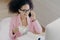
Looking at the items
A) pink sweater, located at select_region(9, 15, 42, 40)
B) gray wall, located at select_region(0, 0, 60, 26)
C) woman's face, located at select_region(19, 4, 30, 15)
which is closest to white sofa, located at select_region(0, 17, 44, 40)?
pink sweater, located at select_region(9, 15, 42, 40)

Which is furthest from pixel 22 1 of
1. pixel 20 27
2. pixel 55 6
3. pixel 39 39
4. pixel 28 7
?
pixel 55 6

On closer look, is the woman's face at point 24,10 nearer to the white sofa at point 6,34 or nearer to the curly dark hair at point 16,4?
the curly dark hair at point 16,4

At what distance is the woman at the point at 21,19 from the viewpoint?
1.05 metres

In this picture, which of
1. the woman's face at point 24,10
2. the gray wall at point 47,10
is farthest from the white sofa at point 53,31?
the gray wall at point 47,10

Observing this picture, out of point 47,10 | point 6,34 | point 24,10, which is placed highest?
point 24,10

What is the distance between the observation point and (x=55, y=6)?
1.74 m

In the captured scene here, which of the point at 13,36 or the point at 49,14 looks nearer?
the point at 13,36

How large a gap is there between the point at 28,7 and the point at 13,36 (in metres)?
0.20

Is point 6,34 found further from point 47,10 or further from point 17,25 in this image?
point 47,10

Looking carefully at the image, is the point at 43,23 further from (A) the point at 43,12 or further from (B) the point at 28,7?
(B) the point at 28,7

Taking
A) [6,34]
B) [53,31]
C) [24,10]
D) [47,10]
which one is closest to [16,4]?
[24,10]

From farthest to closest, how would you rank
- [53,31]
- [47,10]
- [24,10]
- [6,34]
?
[47,10]
[6,34]
[24,10]
[53,31]

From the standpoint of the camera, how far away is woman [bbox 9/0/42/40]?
105 cm

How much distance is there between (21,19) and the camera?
1074mm
